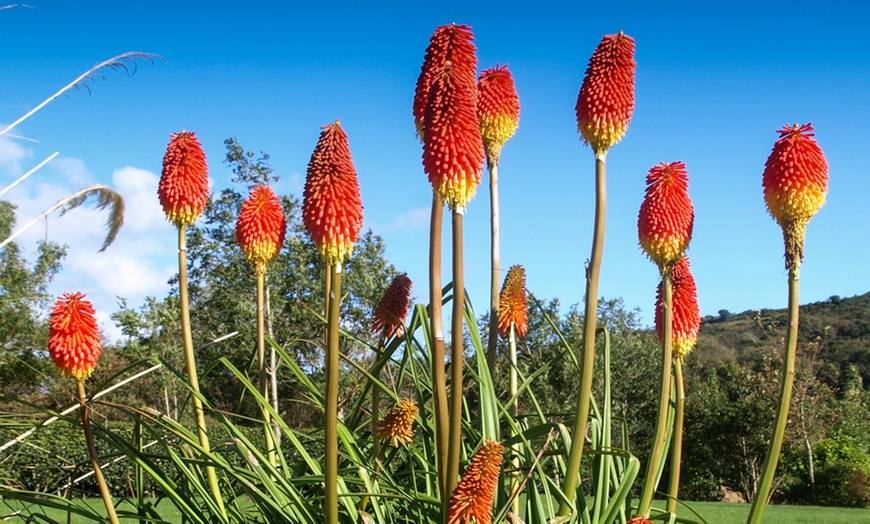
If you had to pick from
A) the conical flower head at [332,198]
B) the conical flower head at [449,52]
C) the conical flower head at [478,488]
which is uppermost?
the conical flower head at [449,52]

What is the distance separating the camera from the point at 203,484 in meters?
3.73

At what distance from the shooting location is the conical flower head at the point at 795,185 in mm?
3564

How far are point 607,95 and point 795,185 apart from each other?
0.94 meters

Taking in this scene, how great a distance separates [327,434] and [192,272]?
31.2m

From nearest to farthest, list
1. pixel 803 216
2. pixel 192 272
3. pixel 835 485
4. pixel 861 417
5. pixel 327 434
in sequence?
pixel 327 434
pixel 803 216
pixel 835 485
pixel 861 417
pixel 192 272

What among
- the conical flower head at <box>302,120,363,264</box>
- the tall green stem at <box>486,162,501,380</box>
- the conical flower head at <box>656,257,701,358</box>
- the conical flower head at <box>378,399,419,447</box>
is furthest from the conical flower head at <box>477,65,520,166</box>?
the conical flower head at <box>378,399,419,447</box>

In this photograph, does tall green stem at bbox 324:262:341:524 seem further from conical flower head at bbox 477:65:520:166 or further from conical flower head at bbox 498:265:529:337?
conical flower head at bbox 498:265:529:337

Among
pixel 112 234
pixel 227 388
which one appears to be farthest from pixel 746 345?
pixel 112 234

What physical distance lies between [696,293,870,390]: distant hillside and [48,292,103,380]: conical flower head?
Result: 27130 millimetres

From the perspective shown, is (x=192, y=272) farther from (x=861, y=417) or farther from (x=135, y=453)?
(x=135, y=453)

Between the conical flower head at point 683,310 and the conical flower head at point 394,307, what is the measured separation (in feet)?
4.07

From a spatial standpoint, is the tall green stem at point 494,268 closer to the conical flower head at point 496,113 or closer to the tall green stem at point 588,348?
the conical flower head at point 496,113

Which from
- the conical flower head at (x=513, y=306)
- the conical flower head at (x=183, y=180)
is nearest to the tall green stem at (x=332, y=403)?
the conical flower head at (x=183, y=180)

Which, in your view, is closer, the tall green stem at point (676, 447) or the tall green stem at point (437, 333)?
the tall green stem at point (437, 333)
